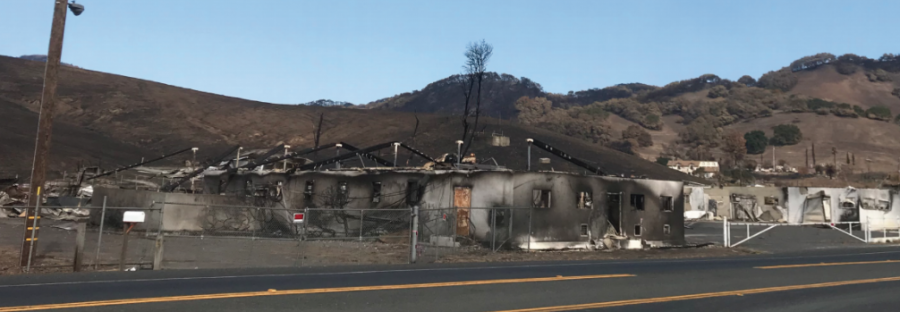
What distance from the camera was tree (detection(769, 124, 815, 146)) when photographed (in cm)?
16741

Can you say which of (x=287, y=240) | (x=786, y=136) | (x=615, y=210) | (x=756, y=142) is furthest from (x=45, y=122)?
(x=786, y=136)

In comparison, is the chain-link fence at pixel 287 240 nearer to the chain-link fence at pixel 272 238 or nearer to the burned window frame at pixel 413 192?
the chain-link fence at pixel 272 238

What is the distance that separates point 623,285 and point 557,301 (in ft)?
9.49

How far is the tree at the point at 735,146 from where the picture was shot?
154 m

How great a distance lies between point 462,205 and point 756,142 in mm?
163410

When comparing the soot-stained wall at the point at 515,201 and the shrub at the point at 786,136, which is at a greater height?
the shrub at the point at 786,136

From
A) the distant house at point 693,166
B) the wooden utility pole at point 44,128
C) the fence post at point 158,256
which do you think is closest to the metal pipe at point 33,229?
the wooden utility pole at point 44,128

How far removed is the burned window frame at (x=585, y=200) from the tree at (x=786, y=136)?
532 feet

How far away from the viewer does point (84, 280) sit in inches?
508

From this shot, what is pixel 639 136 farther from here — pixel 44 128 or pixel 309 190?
pixel 44 128

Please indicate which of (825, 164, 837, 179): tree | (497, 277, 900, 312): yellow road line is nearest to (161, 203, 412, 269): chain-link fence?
(497, 277, 900, 312): yellow road line

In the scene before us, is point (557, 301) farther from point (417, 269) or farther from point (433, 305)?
point (417, 269)

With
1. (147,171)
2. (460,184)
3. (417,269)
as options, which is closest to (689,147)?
(147,171)

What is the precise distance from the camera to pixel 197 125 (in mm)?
103188
